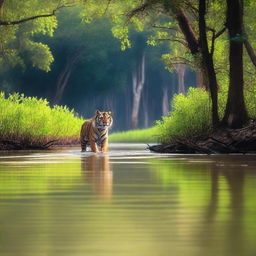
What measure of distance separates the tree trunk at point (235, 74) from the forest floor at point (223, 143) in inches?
30.6

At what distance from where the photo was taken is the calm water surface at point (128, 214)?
6188mm

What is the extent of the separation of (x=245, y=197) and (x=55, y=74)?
7252 cm

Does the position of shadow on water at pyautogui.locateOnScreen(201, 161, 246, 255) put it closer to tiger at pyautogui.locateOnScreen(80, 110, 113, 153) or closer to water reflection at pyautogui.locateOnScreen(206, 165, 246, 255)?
water reflection at pyautogui.locateOnScreen(206, 165, 246, 255)

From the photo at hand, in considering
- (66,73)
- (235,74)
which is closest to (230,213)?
(235,74)

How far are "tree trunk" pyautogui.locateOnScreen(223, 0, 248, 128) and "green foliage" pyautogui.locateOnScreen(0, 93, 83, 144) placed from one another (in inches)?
Answer: 281

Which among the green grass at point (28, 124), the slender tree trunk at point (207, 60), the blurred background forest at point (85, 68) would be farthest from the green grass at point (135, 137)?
the slender tree trunk at point (207, 60)

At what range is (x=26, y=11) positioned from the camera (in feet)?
156

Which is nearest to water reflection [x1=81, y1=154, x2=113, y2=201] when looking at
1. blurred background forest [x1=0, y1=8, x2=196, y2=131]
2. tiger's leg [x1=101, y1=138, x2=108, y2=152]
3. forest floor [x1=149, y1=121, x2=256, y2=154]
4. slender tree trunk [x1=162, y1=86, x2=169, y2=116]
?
forest floor [x1=149, y1=121, x2=256, y2=154]

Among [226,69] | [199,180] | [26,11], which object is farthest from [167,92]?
[199,180]

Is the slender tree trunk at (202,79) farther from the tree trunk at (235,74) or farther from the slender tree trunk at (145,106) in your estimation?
the slender tree trunk at (145,106)

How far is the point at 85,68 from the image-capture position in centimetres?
8369

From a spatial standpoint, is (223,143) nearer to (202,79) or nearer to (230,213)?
(202,79)

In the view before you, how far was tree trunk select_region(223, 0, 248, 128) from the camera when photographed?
2666 centimetres

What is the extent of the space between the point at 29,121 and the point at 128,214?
2440 centimetres
